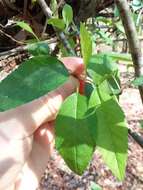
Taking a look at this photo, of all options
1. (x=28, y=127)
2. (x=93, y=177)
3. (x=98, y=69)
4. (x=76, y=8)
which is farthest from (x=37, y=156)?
(x=93, y=177)

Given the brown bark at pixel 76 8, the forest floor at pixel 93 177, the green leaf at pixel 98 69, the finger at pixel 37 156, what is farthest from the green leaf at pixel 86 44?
the forest floor at pixel 93 177

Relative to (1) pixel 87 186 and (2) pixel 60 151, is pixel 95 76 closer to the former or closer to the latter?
(2) pixel 60 151

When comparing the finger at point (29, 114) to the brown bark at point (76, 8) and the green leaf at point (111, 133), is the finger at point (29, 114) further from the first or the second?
the brown bark at point (76, 8)

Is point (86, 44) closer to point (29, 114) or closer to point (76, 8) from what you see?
point (29, 114)

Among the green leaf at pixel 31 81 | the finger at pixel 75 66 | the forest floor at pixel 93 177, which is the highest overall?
the green leaf at pixel 31 81

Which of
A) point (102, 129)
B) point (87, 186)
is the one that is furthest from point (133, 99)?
point (102, 129)
